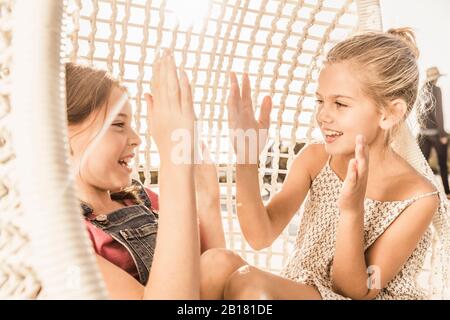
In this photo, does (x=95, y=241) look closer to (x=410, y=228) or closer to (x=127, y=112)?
(x=127, y=112)

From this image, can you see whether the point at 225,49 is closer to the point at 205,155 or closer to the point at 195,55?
the point at 195,55

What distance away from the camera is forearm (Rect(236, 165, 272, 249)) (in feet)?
3.07

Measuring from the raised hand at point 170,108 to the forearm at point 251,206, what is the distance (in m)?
0.40

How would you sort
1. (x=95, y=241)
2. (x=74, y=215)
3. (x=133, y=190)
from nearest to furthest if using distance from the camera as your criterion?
(x=74, y=215) → (x=95, y=241) → (x=133, y=190)

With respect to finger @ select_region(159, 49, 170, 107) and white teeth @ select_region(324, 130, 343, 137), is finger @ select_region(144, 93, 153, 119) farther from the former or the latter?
white teeth @ select_region(324, 130, 343, 137)

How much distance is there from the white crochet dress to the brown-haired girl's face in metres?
0.38

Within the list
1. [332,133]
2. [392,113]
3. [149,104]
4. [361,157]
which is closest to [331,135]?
[332,133]

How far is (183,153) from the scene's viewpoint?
0.54m

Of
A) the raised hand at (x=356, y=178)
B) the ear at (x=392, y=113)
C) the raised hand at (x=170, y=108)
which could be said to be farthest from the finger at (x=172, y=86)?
the ear at (x=392, y=113)

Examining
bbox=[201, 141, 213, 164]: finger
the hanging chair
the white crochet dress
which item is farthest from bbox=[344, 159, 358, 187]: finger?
the hanging chair

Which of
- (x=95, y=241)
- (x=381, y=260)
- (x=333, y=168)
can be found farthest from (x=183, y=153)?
(x=333, y=168)

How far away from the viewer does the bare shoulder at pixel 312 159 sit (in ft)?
3.59

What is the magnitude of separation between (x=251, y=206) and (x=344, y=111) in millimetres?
248

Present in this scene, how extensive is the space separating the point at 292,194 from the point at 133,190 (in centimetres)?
34
